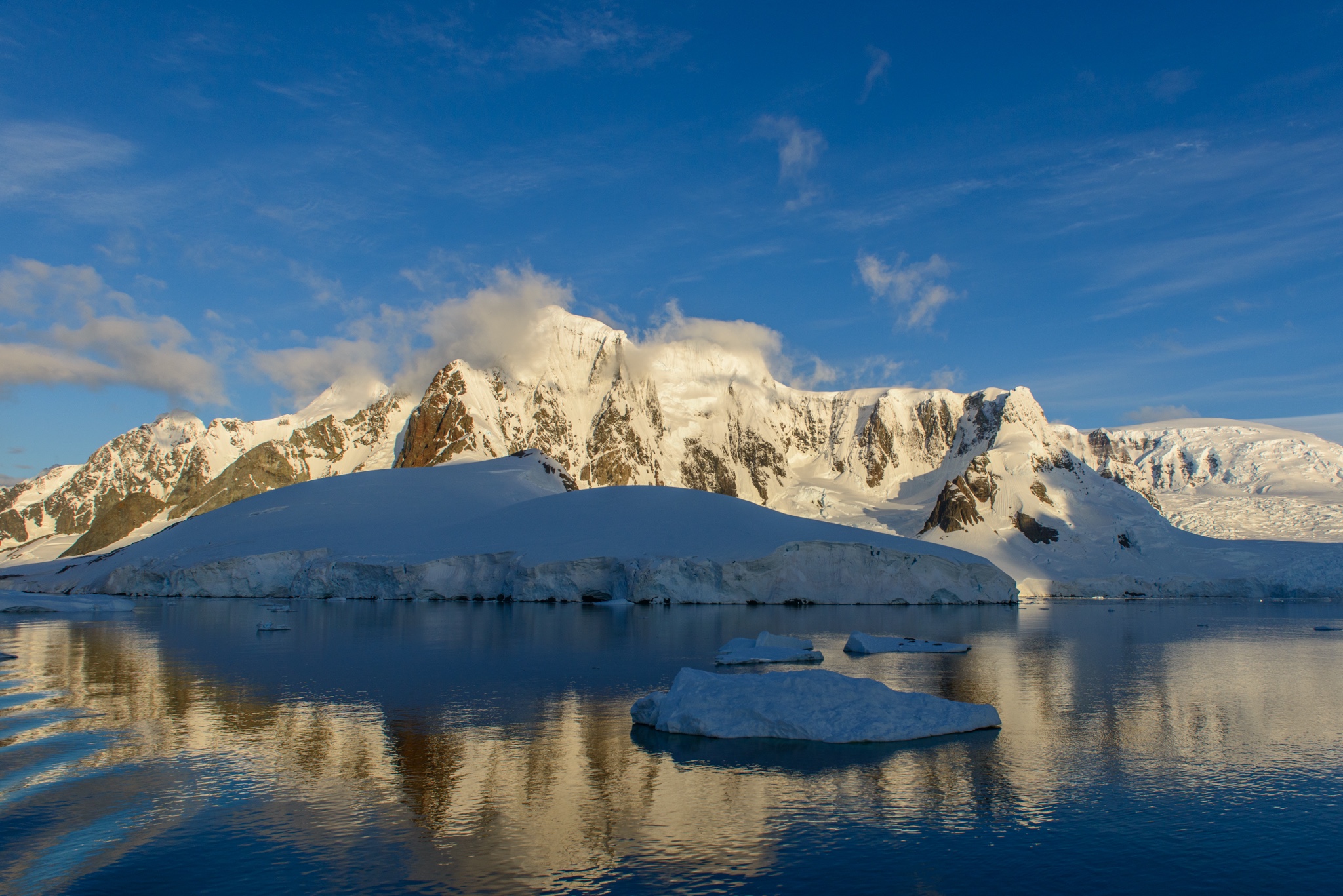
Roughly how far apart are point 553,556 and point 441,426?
262 ft

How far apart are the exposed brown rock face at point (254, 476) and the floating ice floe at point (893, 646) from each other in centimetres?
12824

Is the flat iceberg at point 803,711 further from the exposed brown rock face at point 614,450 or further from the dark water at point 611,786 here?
the exposed brown rock face at point 614,450

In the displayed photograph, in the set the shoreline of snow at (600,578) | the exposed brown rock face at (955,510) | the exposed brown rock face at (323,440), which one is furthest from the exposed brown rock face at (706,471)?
the shoreline of snow at (600,578)

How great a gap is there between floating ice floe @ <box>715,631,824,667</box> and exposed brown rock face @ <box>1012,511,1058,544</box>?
73085 millimetres

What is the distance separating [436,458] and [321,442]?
126ft

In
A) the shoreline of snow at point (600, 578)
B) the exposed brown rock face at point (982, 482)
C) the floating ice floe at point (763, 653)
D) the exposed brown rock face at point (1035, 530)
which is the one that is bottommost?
the floating ice floe at point (763, 653)

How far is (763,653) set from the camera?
23.1 meters

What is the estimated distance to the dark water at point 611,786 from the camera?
829 cm

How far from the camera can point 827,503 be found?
13100cm

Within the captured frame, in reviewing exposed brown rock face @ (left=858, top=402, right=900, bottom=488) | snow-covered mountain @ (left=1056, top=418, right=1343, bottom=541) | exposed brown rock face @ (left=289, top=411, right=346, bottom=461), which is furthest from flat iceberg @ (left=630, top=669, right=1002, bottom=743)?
exposed brown rock face @ (left=289, top=411, right=346, bottom=461)

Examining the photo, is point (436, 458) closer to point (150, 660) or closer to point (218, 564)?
point (218, 564)

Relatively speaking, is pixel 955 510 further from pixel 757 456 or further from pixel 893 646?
pixel 893 646

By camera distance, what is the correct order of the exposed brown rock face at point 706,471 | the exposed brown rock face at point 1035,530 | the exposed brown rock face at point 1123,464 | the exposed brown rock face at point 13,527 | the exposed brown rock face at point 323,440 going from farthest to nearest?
the exposed brown rock face at point 13,527 → the exposed brown rock face at point 706,471 → the exposed brown rock face at point 323,440 → the exposed brown rock face at point 1123,464 → the exposed brown rock face at point 1035,530

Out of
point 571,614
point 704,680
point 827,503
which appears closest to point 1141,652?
point 704,680
